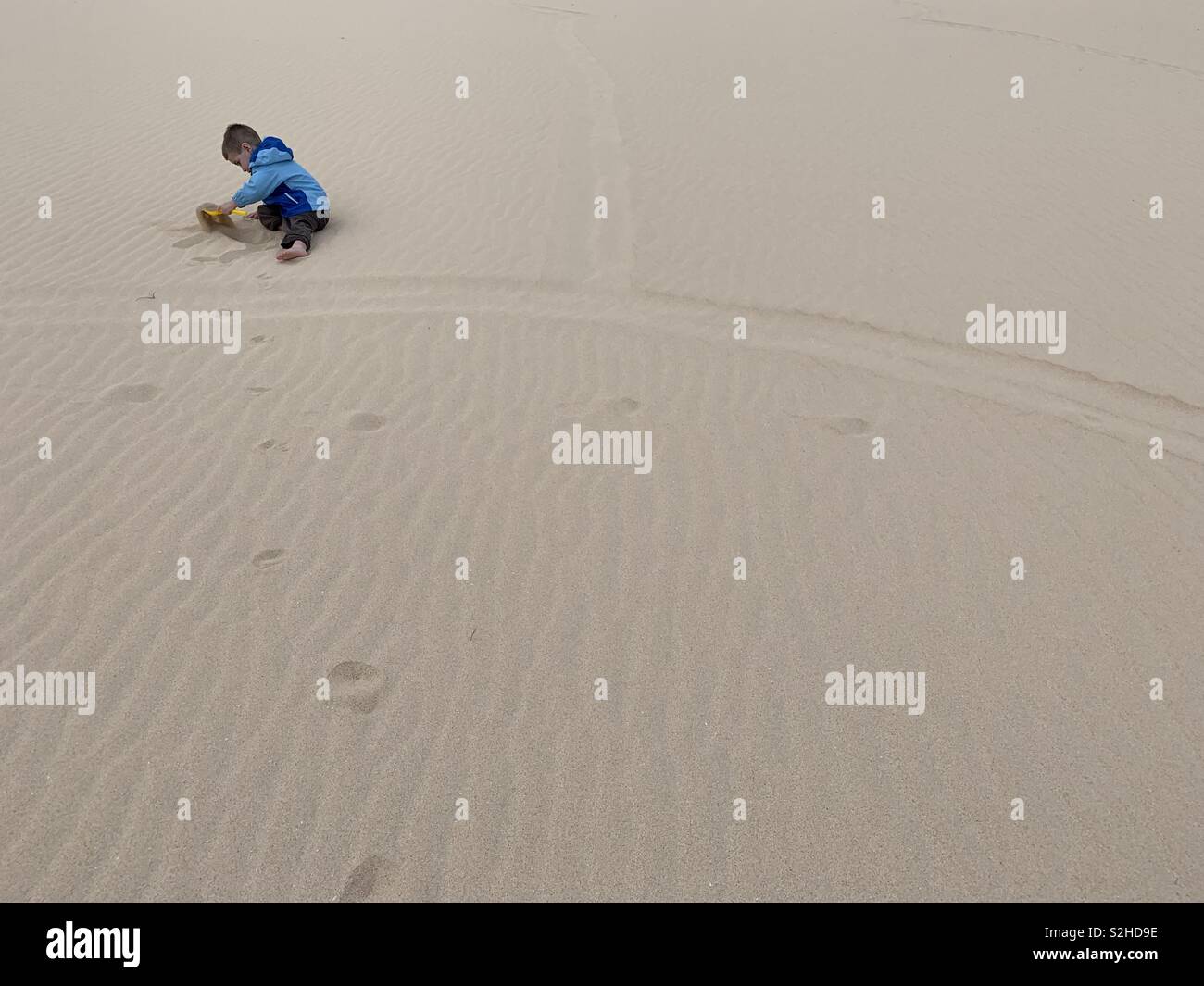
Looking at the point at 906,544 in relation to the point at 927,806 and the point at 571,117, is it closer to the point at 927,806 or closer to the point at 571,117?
the point at 927,806

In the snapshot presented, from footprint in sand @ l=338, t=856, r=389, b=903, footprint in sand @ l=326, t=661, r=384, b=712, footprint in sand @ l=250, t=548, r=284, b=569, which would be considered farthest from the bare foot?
footprint in sand @ l=338, t=856, r=389, b=903

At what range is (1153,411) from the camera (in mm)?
4777

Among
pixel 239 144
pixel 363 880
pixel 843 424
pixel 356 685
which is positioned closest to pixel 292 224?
pixel 239 144

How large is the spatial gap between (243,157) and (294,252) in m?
0.83

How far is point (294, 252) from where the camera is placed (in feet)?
20.8

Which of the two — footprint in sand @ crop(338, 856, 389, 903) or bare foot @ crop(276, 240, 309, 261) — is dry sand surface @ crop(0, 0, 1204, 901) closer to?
footprint in sand @ crop(338, 856, 389, 903)

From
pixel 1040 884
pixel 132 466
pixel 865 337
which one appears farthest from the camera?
pixel 865 337

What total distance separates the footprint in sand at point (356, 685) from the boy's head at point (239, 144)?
15.3 feet

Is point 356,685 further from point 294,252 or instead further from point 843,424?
point 294,252

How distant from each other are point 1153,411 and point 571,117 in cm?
707

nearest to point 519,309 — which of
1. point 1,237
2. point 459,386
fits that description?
point 459,386

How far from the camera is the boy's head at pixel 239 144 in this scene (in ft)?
20.7

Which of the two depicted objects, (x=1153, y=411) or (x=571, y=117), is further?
(x=571, y=117)

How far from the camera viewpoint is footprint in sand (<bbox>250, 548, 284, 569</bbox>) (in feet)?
11.8
